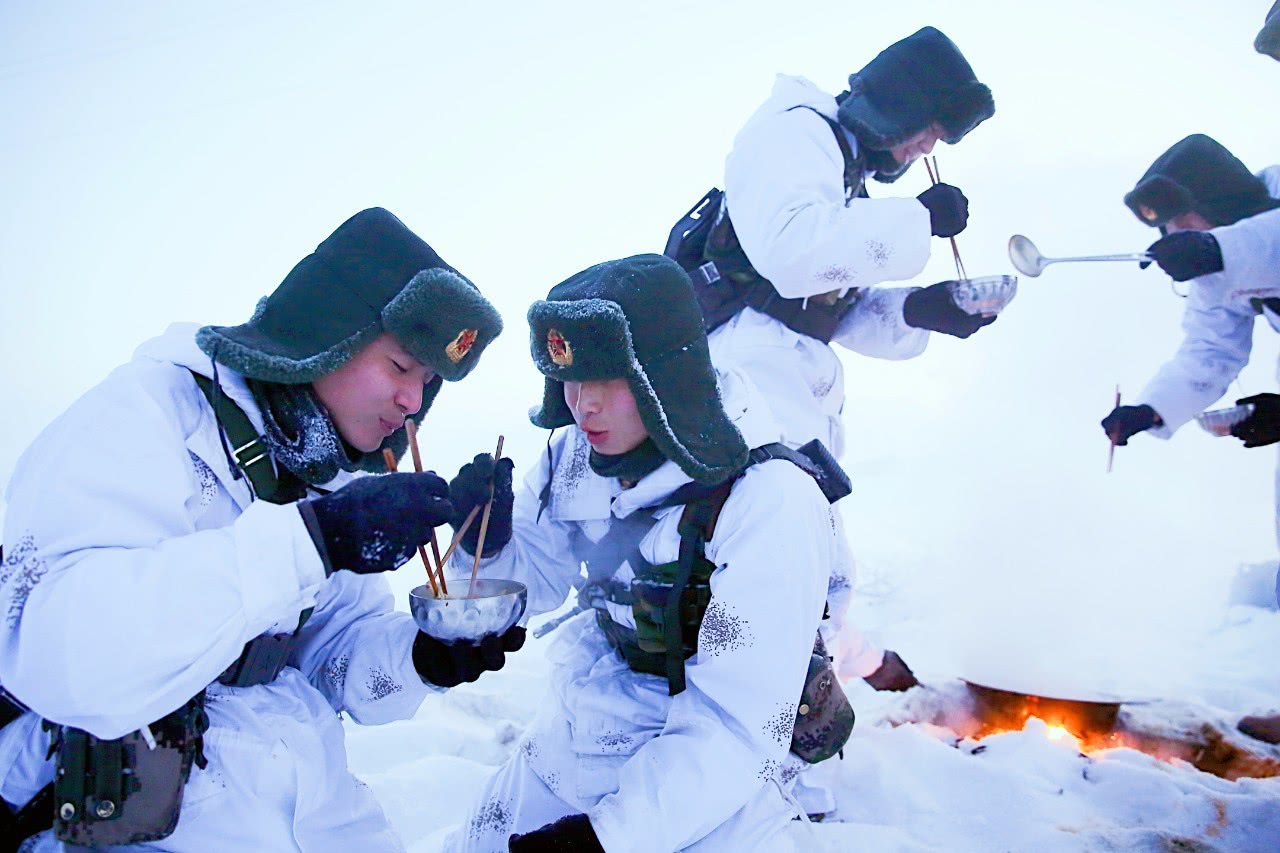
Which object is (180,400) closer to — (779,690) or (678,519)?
(678,519)

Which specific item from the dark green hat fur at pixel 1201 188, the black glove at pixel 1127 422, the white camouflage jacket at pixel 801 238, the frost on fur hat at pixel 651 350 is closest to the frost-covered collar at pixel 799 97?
the white camouflage jacket at pixel 801 238

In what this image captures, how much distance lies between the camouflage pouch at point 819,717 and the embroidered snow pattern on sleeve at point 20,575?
5.42ft

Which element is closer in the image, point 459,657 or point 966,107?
point 459,657

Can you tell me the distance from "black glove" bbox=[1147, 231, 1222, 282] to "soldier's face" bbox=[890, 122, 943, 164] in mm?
1250

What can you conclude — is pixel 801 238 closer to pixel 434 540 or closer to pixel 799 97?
pixel 799 97

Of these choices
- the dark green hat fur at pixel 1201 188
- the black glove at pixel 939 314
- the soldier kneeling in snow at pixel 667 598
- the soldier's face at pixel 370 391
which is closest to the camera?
the soldier kneeling in snow at pixel 667 598

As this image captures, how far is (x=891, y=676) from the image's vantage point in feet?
12.7

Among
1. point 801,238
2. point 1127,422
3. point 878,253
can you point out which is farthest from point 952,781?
point 1127,422

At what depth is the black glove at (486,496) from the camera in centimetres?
218

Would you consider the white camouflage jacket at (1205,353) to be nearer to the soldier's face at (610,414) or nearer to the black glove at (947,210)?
the black glove at (947,210)

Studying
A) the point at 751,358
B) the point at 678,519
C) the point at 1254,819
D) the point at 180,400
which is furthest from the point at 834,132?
the point at 1254,819

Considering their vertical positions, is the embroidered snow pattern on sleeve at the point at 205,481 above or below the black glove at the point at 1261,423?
above

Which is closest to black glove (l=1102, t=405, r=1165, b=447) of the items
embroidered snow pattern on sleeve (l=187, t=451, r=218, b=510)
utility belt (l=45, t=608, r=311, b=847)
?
A: embroidered snow pattern on sleeve (l=187, t=451, r=218, b=510)

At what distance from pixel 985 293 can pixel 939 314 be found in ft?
0.66
